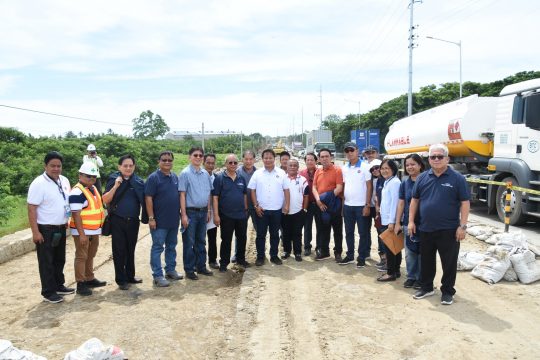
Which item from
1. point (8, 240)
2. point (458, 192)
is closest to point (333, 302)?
point (458, 192)

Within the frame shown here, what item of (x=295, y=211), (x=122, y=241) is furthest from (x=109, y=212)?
(x=295, y=211)

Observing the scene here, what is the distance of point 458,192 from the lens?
4645 millimetres

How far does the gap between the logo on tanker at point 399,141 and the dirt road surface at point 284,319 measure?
1008 cm

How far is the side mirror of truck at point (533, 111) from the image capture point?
8.48 m

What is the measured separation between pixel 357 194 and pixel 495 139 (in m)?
5.51

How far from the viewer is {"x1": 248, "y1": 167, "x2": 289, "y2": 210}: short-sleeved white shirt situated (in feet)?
21.4

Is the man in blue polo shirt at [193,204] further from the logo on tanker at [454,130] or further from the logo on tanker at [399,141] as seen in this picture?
the logo on tanker at [399,141]

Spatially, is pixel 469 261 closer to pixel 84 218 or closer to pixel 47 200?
pixel 84 218

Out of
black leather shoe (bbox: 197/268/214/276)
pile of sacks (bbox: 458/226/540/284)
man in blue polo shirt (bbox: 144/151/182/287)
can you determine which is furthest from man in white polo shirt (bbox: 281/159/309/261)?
pile of sacks (bbox: 458/226/540/284)

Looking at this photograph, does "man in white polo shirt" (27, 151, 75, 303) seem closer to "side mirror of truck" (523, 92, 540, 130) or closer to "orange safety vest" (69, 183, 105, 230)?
"orange safety vest" (69, 183, 105, 230)

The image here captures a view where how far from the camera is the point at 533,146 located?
28.6 feet

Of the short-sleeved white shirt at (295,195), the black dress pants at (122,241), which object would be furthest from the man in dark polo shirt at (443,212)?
the black dress pants at (122,241)

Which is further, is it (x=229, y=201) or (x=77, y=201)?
(x=229, y=201)

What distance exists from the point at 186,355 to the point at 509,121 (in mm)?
8608
